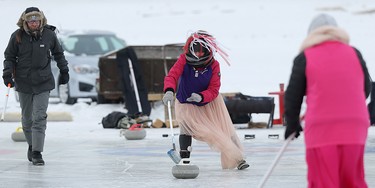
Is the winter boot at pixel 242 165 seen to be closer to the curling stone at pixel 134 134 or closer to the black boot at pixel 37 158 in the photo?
the black boot at pixel 37 158

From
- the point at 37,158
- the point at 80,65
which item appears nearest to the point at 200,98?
the point at 37,158

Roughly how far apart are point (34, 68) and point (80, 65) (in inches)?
415

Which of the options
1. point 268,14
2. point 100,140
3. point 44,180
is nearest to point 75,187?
point 44,180

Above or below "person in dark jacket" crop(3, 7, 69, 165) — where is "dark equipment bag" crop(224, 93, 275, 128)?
below

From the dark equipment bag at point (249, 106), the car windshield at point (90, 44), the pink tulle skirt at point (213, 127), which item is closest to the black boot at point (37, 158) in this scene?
the pink tulle skirt at point (213, 127)

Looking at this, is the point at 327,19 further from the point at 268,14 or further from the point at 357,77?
the point at 268,14

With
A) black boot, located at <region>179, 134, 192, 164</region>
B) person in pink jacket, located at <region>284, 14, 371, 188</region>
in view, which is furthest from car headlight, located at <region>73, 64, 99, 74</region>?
person in pink jacket, located at <region>284, 14, 371, 188</region>

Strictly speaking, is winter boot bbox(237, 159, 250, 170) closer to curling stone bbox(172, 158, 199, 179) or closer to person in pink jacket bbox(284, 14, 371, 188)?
curling stone bbox(172, 158, 199, 179)

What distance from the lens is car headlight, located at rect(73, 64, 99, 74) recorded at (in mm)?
22359

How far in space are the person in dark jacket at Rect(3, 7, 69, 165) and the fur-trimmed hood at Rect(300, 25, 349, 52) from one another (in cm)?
557

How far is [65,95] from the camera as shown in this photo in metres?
22.5

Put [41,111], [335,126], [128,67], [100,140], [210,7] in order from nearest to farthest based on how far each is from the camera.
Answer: [335,126] < [41,111] < [100,140] < [128,67] < [210,7]

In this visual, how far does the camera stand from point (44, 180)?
1059cm

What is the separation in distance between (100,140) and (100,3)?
54.9 metres
